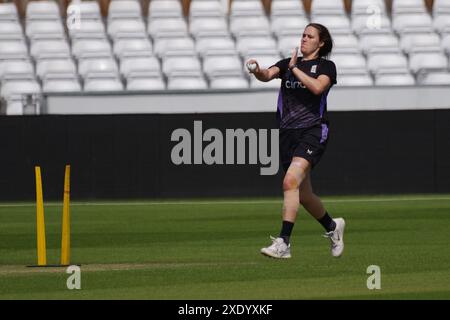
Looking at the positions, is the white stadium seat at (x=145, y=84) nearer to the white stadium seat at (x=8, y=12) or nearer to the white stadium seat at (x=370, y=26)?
the white stadium seat at (x=8, y=12)

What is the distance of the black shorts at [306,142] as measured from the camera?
1341cm

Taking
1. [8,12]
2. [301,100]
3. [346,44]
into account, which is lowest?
[301,100]

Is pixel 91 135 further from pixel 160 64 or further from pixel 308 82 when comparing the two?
pixel 308 82

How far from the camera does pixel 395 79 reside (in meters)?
30.4

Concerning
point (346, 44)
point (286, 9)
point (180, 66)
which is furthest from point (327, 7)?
point (180, 66)

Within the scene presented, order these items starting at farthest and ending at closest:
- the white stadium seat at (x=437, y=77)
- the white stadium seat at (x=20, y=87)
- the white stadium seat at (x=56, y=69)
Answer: the white stadium seat at (x=56, y=69) → the white stadium seat at (x=20, y=87) → the white stadium seat at (x=437, y=77)

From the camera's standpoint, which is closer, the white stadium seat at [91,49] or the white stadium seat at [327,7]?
the white stadium seat at [91,49]

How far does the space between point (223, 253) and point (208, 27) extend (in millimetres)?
17401

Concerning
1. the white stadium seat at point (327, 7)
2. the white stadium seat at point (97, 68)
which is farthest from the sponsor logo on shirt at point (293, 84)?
the white stadium seat at point (327, 7)

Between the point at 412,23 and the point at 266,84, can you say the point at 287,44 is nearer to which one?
the point at 266,84

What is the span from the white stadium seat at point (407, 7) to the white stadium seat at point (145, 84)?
244 inches

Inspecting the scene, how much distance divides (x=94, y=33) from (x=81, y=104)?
3389 mm

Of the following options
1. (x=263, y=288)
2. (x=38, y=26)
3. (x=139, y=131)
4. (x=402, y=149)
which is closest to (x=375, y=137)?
(x=402, y=149)

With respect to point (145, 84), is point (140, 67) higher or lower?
higher
